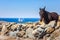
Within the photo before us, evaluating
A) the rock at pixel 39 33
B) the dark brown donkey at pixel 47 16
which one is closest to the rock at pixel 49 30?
the rock at pixel 39 33

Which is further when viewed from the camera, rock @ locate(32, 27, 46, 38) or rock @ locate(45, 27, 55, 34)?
rock @ locate(45, 27, 55, 34)

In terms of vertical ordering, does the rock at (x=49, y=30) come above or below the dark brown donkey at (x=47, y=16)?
below

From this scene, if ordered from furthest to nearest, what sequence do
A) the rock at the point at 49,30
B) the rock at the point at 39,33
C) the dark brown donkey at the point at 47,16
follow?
1. the dark brown donkey at the point at 47,16
2. the rock at the point at 49,30
3. the rock at the point at 39,33

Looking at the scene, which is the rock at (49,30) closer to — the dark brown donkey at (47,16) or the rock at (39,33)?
the rock at (39,33)

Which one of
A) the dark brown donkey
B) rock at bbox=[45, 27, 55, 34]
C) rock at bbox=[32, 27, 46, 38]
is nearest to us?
rock at bbox=[32, 27, 46, 38]

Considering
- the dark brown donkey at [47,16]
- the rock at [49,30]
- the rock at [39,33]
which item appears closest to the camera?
the rock at [39,33]

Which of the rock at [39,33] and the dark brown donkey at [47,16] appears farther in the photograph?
the dark brown donkey at [47,16]

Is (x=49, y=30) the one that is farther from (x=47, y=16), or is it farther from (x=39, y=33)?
(x=47, y=16)

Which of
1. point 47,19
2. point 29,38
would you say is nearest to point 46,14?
point 47,19

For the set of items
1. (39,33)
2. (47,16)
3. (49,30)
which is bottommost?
(39,33)

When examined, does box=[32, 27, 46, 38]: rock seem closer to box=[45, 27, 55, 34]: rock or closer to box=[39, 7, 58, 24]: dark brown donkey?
box=[45, 27, 55, 34]: rock

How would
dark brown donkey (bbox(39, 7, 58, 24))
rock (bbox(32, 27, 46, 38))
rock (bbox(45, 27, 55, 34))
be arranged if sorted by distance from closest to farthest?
rock (bbox(32, 27, 46, 38)), rock (bbox(45, 27, 55, 34)), dark brown donkey (bbox(39, 7, 58, 24))

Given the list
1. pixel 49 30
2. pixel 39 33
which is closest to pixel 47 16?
pixel 49 30

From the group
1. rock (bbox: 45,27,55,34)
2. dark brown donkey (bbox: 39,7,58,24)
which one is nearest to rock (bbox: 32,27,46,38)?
rock (bbox: 45,27,55,34)
